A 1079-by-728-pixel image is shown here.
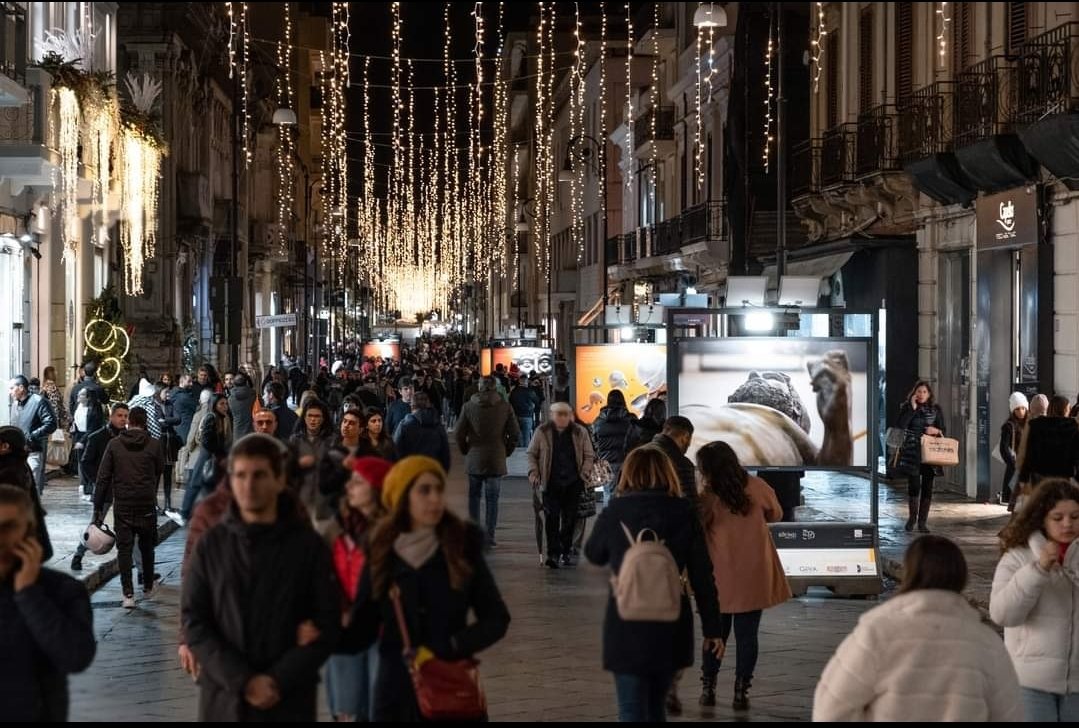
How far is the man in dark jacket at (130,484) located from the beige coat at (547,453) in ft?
12.7

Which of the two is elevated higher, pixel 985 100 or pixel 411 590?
pixel 985 100

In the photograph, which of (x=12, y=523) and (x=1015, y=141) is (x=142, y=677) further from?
(x=1015, y=141)

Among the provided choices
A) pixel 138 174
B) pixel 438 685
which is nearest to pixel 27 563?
pixel 438 685

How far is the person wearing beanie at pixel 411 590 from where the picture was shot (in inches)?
257

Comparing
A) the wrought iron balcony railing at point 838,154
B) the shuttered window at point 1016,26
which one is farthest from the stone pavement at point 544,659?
the wrought iron balcony railing at point 838,154

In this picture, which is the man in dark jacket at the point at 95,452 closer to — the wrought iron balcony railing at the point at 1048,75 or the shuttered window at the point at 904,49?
the wrought iron balcony railing at the point at 1048,75

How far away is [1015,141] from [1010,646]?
15.8 m

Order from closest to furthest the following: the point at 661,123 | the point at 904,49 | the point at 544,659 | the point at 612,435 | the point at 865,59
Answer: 1. the point at 544,659
2. the point at 612,435
3. the point at 904,49
4. the point at 865,59
5. the point at 661,123

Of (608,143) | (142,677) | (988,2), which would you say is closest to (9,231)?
(988,2)

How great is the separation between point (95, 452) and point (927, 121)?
1328cm

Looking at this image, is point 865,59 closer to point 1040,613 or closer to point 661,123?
point 661,123

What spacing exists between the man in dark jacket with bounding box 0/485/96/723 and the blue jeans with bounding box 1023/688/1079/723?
395 centimetres

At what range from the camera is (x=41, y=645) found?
627 centimetres

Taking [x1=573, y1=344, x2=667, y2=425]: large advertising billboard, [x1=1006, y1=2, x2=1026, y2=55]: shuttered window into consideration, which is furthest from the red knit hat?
[x1=573, y1=344, x2=667, y2=425]: large advertising billboard
